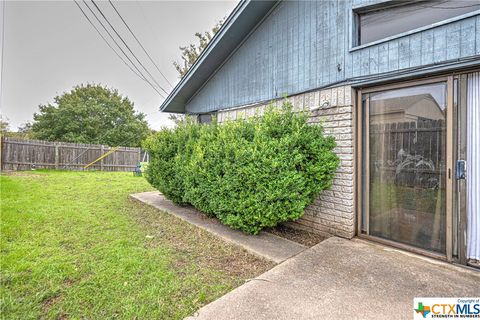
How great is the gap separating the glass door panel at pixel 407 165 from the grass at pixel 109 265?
1930 mm

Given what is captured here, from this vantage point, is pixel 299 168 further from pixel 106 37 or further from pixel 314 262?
pixel 106 37

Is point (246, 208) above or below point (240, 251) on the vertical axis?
above

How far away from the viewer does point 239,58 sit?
5352 millimetres

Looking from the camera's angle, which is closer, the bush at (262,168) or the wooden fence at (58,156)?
the bush at (262,168)

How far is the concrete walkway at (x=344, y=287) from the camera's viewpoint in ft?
6.11

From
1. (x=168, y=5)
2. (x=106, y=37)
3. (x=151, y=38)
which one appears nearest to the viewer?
(x=106, y=37)

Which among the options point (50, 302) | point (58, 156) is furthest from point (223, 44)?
point (58, 156)

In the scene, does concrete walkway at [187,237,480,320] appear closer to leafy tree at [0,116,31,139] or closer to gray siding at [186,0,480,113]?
gray siding at [186,0,480,113]

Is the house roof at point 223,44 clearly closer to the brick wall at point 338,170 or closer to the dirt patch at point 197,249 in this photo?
the brick wall at point 338,170

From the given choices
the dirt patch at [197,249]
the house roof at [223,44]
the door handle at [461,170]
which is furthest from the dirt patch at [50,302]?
the house roof at [223,44]

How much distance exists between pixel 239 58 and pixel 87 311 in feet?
16.9

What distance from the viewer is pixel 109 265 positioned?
2.65 m

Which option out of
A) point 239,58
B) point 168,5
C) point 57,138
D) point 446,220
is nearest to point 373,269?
point 446,220

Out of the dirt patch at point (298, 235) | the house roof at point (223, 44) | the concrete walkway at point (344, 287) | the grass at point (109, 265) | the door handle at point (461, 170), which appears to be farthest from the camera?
the house roof at point (223, 44)
